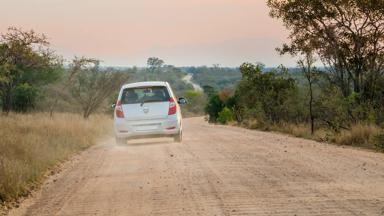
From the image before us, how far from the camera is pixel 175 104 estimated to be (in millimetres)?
19547

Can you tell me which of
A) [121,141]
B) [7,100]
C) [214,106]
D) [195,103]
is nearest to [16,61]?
[7,100]

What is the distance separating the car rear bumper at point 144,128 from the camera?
19016mm

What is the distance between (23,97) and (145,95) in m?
29.5

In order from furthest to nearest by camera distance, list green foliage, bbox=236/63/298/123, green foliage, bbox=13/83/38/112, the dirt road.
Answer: green foliage, bbox=13/83/38/112
green foliage, bbox=236/63/298/123
the dirt road

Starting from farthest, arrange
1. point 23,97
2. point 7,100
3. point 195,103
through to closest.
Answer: point 195,103, point 23,97, point 7,100

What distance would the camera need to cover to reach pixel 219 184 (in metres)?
10.4

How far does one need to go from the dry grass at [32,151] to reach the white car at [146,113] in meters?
1.55

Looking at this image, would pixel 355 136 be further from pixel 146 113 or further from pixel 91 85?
pixel 91 85

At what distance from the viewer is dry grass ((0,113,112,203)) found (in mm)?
10812

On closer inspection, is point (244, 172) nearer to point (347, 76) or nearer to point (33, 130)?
point (33, 130)

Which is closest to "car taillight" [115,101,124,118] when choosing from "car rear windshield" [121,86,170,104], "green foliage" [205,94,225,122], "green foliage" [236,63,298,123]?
"car rear windshield" [121,86,170,104]

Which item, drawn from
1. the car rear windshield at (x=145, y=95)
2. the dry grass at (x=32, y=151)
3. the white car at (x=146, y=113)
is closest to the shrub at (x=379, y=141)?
the white car at (x=146, y=113)

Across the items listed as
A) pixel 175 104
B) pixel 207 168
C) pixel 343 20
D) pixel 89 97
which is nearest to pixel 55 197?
pixel 207 168

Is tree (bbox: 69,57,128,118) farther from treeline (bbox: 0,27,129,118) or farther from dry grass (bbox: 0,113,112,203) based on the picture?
dry grass (bbox: 0,113,112,203)
